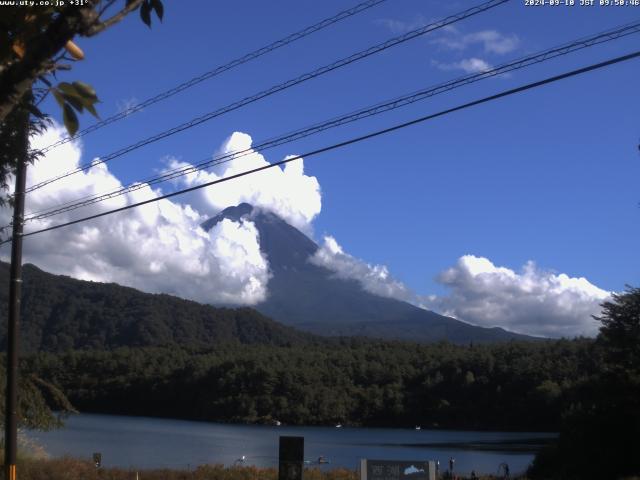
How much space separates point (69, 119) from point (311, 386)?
326 feet

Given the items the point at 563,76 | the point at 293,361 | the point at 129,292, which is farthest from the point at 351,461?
the point at 129,292

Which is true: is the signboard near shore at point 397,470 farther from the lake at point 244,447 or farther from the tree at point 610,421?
the lake at point 244,447

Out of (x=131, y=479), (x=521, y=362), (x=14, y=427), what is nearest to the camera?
(x=14, y=427)

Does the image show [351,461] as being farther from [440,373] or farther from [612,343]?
[440,373]

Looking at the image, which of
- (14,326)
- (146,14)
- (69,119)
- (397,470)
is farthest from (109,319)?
(69,119)

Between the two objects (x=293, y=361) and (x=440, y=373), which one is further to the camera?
(x=293, y=361)

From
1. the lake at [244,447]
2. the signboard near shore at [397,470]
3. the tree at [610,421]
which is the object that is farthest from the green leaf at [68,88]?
the lake at [244,447]

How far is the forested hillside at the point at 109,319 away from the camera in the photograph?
148625 millimetres

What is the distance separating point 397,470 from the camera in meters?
13.1

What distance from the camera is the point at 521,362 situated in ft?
293

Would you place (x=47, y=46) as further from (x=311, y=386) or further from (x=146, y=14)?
(x=311, y=386)

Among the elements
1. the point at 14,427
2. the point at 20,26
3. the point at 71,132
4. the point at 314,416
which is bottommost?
the point at 314,416

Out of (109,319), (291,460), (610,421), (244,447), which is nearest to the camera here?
(291,460)

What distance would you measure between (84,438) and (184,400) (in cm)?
4271
